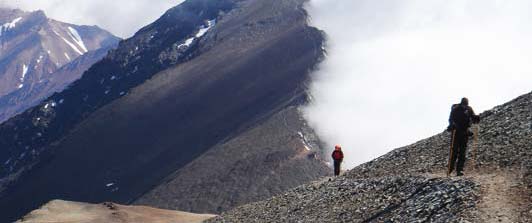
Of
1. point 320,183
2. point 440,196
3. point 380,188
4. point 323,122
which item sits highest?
point 323,122

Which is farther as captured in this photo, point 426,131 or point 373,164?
point 426,131

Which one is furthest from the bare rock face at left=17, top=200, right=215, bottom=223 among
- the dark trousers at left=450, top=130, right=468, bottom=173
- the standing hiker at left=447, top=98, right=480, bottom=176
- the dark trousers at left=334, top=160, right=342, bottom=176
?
the standing hiker at left=447, top=98, right=480, bottom=176

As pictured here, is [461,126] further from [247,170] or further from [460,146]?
[247,170]

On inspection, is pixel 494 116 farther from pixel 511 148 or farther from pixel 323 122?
pixel 323 122

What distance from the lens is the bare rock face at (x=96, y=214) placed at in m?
100

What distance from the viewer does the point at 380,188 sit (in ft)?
105

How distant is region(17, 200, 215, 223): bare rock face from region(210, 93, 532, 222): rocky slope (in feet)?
201

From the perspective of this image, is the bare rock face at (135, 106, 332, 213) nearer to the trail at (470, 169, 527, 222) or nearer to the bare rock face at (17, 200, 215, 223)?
the bare rock face at (17, 200, 215, 223)

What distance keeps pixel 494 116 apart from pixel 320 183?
9166mm

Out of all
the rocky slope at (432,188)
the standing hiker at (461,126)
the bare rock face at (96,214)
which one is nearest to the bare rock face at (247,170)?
the bare rock face at (96,214)

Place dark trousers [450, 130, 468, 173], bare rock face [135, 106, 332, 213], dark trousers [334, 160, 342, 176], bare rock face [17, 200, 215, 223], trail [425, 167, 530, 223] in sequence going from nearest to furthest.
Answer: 1. trail [425, 167, 530, 223]
2. dark trousers [450, 130, 468, 173]
3. dark trousers [334, 160, 342, 176]
4. bare rock face [17, 200, 215, 223]
5. bare rock face [135, 106, 332, 213]

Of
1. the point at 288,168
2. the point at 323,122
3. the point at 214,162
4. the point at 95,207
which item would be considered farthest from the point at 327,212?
the point at 323,122

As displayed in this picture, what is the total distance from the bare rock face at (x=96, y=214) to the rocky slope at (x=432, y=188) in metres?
61.3

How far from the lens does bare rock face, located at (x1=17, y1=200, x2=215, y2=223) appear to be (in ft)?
328
